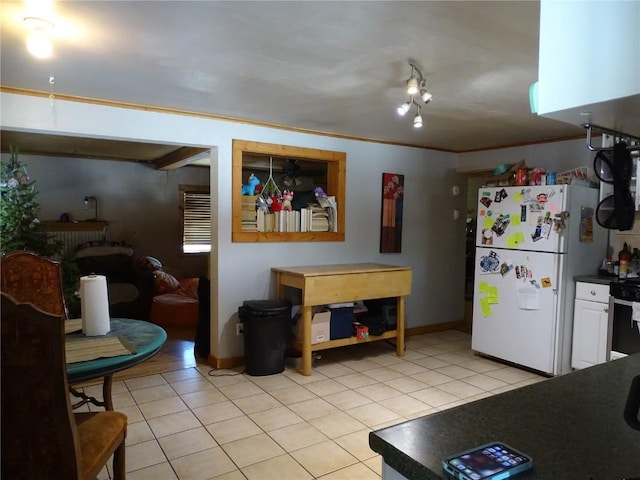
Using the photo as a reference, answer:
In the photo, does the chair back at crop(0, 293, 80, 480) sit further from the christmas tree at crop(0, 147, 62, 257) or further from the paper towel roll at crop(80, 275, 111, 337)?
the christmas tree at crop(0, 147, 62, 257)

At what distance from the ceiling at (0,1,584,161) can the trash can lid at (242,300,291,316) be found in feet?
5.29

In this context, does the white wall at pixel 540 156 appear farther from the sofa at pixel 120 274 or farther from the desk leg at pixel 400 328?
the sofa at pixel 120 274

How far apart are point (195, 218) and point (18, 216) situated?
3494 millimetres

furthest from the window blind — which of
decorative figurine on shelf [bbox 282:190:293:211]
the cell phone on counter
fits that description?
the cell phone on counter

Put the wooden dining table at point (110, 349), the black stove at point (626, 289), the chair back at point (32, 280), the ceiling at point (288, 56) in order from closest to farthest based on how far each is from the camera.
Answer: the wooden dining table at point (110, 349) < the ceiling at point (288, 56) < the chair back at point (32, 280) < the black stove at point (626, 289)

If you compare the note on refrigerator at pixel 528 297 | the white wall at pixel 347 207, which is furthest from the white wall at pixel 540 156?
the note on refrigerator at pixel 528 297

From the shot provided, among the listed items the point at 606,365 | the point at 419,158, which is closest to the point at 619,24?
the point at 606,365

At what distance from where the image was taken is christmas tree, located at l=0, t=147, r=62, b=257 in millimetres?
3738

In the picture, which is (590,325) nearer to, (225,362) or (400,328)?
(400,328)

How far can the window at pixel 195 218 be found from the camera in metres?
7.15

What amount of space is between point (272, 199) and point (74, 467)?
3.16 meters

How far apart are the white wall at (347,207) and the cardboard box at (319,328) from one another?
47 centimetres

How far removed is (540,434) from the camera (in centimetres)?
97

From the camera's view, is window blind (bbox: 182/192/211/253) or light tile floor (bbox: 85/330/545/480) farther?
window blind (bbox: 182/192/211/253)
